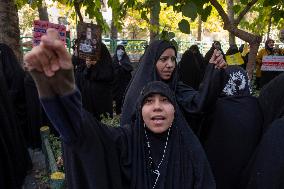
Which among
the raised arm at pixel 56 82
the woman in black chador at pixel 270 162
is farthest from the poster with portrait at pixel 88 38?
the raised arm at pixel 56 82

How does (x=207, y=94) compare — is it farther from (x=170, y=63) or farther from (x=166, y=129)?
(x=166, y=129)

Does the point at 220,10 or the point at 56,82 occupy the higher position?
the point at 220,10

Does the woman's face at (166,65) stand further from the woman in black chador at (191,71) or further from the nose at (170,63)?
the woman in black chador at (191,71)

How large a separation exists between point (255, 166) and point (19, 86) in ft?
13.9

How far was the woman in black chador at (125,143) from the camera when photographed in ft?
4.89

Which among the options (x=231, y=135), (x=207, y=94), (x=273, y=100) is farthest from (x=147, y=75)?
(x=273, y=100)

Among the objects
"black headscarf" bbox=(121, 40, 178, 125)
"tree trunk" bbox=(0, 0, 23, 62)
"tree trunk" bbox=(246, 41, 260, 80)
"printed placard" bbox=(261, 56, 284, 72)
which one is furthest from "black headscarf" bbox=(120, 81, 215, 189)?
"tree trunk" bbox=(0, 0, 23, 62)

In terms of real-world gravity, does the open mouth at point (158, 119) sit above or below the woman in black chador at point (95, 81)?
above

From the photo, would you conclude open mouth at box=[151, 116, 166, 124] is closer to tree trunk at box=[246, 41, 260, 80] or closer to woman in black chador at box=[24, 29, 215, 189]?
woman in black chador at box=[24, 29, 215, 189]

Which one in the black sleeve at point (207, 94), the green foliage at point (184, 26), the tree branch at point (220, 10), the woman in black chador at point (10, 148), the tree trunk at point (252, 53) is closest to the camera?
the green foliage at point (184, 26)

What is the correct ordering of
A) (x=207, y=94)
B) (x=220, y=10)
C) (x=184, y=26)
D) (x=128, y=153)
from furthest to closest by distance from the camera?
(x=220, y=10)
(x=207, y=94)
(x=184, y=26)
(x=128, y=153)

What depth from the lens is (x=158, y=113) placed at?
2.07 meters

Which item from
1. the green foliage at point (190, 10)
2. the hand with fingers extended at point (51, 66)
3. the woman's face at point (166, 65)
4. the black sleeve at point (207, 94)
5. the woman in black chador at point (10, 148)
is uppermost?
the green foliage at point (190, 10)

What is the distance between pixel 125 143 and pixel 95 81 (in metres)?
4.23
